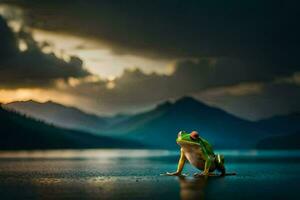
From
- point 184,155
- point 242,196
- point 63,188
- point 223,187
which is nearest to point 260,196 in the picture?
point 242,196

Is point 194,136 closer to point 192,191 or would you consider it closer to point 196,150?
point 196,150

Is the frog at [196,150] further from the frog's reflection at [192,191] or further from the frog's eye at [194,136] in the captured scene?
the frog's reflection at [192,191]

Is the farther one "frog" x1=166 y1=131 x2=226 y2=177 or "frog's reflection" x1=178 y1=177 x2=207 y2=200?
"frog" x1=166 y1=131 x2=226 y2=177

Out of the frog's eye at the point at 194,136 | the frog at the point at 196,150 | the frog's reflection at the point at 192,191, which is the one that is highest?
the frog's eye at the point at 194,136

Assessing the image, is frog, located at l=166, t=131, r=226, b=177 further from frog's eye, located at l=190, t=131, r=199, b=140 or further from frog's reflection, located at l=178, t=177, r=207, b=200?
frog's reflection, located at l=178, t=177, r=207, b=200

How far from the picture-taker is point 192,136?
50156 millimetres

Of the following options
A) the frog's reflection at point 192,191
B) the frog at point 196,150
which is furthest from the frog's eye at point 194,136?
the frog's reflection at point 192,191

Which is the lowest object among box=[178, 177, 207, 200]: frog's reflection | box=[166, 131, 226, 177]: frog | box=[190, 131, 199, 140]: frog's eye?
box=[178, 177, 207, 200]: frog's reflection

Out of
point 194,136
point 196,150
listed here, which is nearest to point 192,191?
point 194,136

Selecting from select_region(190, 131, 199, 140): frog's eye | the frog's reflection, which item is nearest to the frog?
select_region(190, 131, 199, 140): frog's eye

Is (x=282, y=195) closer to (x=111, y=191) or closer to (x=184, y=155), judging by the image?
(x=111, y=191)

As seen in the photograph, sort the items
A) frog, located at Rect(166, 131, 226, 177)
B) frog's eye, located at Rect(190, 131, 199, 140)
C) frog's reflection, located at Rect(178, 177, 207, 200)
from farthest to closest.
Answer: frog, located at Rect(166, 131, 226, 177)
frog's eye, located at Rect(190, 131, 199, 140)
frog's reflection, located at Rect(178, 177, 207, 200)

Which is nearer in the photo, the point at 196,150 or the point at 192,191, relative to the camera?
the point at 192,191

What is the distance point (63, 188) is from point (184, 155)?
14911 millimetres
